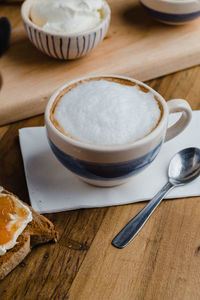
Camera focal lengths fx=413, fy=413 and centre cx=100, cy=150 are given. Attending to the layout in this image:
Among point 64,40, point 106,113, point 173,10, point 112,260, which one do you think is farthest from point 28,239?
point 173,10

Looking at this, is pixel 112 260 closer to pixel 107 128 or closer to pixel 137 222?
pixel 137 222

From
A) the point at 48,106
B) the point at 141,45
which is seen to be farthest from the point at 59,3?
the point at 48,106

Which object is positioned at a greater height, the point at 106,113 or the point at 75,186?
the point at 106,113

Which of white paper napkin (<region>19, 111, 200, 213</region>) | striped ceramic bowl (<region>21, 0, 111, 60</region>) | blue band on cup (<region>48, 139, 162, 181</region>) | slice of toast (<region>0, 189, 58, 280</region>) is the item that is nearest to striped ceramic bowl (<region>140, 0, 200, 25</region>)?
striped ceramic bowl (<region>21, 0, 111, 60</region>)

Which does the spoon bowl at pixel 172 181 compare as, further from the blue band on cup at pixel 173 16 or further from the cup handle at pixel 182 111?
the blue band on cup at pixel 173 16

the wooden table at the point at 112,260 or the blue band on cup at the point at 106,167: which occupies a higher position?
the blue band on cup at the point at 106,167

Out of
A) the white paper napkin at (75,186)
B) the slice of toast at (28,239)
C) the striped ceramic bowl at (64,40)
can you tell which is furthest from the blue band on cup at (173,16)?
the slice of toast at (28,239)

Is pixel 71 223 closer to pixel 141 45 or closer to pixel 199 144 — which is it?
pixel 199 144
